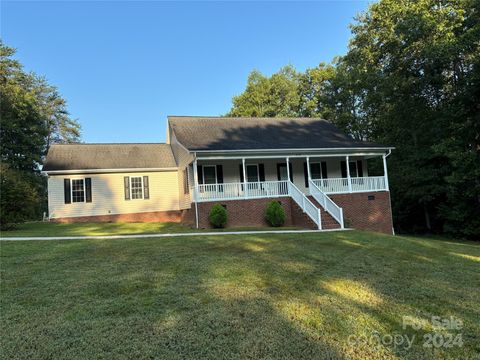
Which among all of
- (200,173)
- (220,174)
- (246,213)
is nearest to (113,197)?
(200,173)

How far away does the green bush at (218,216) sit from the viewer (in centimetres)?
1602

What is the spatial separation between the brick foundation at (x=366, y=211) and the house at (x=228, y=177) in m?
0.05

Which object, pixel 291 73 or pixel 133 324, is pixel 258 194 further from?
pixel 291 73

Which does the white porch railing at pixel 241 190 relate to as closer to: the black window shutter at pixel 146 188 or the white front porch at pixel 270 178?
the white front porch at pixel 270 178

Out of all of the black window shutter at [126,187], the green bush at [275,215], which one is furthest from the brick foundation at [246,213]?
the black window shutter at [126,187]

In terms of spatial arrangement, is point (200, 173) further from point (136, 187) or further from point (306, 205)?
point (306, 205)

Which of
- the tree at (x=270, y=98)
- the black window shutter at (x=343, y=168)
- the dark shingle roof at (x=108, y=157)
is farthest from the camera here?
the tree at (x=270, y=98)

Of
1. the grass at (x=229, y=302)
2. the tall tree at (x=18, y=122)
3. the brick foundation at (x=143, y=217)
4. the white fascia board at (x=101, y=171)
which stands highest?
the tall tree at (x=18, y=122)

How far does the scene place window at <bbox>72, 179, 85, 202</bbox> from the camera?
20.2 m

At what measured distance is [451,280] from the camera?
639 centimetres

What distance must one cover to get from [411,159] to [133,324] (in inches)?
863

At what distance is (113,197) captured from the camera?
20781 mm

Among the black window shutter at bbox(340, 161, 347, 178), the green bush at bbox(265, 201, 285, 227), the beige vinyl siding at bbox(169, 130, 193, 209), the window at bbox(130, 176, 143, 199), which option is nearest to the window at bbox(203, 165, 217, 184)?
the beige vinyl siding at bbox(169, 130, 193, 209)

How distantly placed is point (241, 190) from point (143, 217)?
6668 mm
